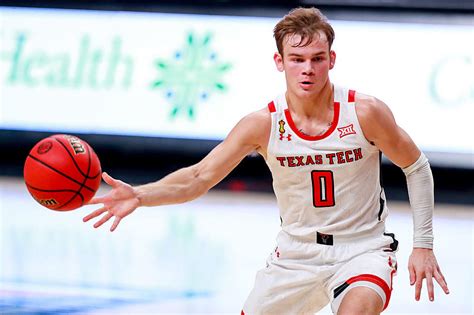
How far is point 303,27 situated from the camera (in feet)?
17.3

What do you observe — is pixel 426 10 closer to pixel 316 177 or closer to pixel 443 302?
pixel 443 302

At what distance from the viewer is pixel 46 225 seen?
10.5m

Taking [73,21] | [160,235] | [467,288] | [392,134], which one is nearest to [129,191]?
[392,134]

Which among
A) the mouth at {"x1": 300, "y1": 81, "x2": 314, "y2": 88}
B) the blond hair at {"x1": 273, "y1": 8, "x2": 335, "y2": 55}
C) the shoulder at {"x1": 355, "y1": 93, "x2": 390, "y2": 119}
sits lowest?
the shoulder at {"x1": 355, "y1": 93, "x2": 390, "y2": 119}

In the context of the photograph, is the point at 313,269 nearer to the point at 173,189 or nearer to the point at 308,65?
the point at 173,189

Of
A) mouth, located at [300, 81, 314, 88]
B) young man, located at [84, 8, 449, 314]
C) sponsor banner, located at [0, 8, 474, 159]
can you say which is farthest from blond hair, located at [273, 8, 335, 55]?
sponsor banner, located at [0, 8, 474, 159]

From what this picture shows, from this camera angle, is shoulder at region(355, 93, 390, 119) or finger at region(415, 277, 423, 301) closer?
finger at region(415, 277, 423, 301)

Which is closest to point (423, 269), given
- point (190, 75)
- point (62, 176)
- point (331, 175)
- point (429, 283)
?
point (429, 283)

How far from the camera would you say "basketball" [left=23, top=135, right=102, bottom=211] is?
516 cm

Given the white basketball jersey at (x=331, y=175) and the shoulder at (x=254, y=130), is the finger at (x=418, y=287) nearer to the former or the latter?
the white basketball jersey at (x=331, y=175)

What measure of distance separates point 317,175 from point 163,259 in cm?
384

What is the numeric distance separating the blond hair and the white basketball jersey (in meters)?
0.41

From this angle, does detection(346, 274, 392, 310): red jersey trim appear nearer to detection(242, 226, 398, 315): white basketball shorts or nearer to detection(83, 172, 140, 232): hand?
detection(242, 226, 398, 315): white basketball shorts

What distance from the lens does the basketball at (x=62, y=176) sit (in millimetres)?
5160
